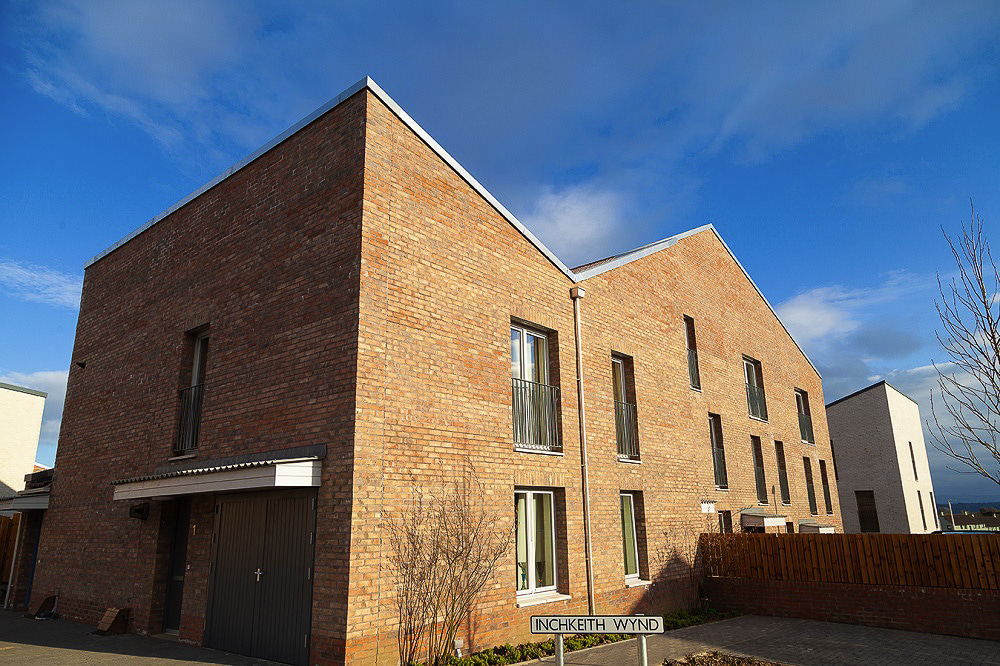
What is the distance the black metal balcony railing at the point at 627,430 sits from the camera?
12414 millimetres

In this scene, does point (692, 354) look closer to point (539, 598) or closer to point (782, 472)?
point (782, 472)

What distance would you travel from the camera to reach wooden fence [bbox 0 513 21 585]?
15.4 m

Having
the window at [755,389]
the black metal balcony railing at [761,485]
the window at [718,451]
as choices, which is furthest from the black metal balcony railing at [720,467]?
the window at [755,389]

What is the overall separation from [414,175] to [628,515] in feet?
25.1

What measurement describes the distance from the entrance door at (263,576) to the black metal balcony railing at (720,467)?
11.0 m

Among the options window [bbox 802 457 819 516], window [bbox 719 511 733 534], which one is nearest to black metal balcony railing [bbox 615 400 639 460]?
window [bbox 719 511 733 534]

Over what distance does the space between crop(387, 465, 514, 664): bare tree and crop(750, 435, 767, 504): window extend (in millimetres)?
10812

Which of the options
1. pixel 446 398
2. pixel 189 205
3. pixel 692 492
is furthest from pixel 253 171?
pixel 692 492

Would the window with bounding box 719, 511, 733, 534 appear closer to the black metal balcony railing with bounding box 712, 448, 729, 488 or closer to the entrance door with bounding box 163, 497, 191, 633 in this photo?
the black metal balcony railing with bounding box 712, 448, 729, 488

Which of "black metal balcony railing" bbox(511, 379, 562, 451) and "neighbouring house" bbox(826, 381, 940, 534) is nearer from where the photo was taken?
"black metal balcony railing" bbox(511, 379, 562, 451)

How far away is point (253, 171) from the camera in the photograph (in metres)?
10.5

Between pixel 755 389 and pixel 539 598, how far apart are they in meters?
11.5

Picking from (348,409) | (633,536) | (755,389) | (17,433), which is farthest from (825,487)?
(17,433)

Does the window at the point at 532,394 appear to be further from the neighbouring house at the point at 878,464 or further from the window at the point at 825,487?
the neighbouring house at the point at 878,464
